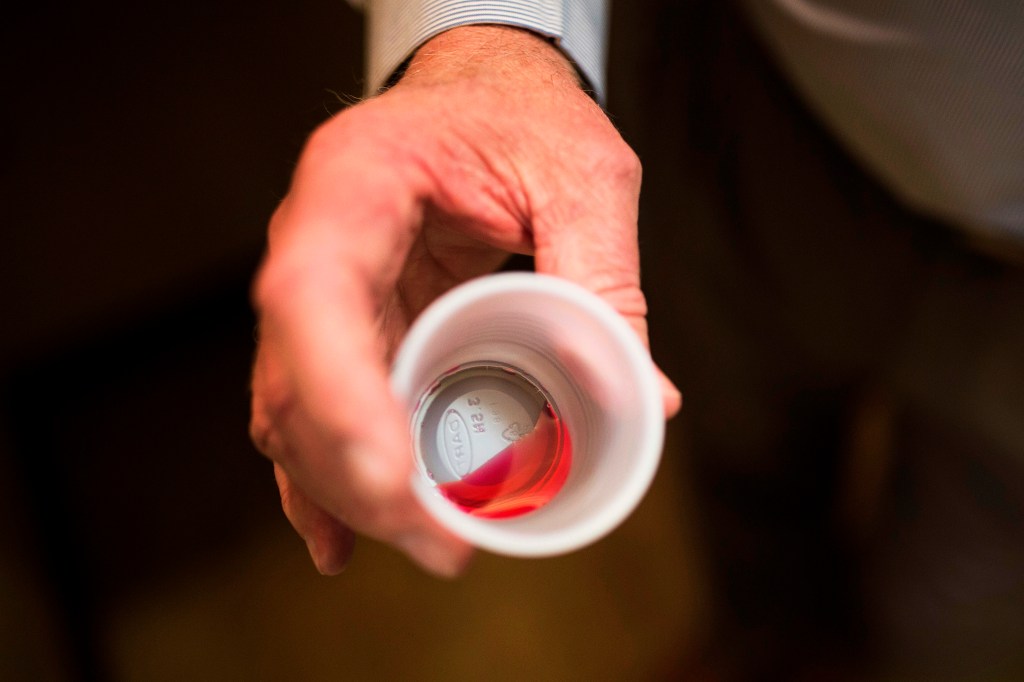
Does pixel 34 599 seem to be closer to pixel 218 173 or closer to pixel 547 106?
pixel 218 173

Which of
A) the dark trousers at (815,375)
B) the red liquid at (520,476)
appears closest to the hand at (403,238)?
the red liquid at (520,476)

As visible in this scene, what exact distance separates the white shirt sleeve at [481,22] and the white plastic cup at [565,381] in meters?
0.38

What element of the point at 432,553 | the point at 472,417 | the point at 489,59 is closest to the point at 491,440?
the point at 472,417

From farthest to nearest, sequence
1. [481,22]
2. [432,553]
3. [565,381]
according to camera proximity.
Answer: [481,22]
[565,381]
[432,553]

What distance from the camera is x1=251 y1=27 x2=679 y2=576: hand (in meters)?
0.51

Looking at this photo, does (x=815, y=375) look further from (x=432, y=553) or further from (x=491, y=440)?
(x=432, y=553)

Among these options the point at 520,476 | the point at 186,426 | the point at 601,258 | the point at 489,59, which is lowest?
the point at 186,426

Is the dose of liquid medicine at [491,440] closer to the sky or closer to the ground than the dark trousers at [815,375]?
closer to the sky

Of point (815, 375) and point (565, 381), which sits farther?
point (815, 375)

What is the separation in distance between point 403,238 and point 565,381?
0.66 ft

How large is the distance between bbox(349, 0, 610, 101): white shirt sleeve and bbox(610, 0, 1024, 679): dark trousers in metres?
0.43

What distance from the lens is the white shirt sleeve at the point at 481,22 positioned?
813mm

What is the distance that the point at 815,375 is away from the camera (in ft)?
4.77

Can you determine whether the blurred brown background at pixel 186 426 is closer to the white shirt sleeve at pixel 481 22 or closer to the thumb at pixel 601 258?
the white shirt sleeve at pixel 481 22
